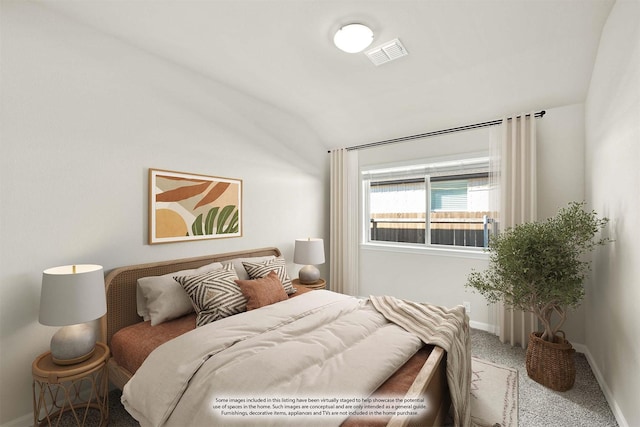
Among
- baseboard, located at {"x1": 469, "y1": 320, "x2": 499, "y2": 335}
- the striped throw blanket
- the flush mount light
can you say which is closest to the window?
baseboard, located at {"x1": 469, "y1": 320, "x2": 499, "y2": 335}

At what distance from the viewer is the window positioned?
3.48m

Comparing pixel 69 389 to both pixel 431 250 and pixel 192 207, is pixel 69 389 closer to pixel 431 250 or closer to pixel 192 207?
pixel 192 207

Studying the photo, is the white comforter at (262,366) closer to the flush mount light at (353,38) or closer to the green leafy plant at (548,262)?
the green leafy plant at (548,262)

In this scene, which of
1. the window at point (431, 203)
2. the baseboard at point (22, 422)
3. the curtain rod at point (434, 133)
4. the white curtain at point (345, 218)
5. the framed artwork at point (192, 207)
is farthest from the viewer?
the white curtain at point (345, 218)

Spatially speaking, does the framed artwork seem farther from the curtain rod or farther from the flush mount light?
the curtain rod

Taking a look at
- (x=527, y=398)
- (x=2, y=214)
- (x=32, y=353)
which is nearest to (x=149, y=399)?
(x=32, y=353)

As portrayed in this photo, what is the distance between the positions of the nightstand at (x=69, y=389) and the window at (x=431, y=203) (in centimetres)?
342

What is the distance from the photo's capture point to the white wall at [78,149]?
6.01ft

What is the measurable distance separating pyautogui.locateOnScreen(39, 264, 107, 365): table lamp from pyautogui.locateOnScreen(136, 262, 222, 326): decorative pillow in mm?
406

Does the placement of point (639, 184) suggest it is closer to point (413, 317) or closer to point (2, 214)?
point (413, 317)

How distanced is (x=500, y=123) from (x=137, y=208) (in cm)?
368

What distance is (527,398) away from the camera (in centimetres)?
214

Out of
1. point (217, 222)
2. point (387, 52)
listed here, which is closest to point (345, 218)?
point (217, 222)

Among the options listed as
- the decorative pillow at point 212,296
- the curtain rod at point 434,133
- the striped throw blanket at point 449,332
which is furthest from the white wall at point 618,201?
the decorative pillow at point 212,296
